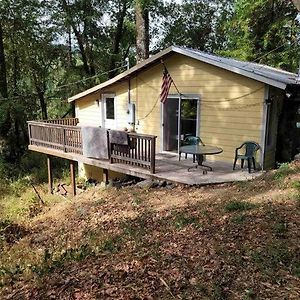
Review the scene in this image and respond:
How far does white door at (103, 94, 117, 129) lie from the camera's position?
1245cm

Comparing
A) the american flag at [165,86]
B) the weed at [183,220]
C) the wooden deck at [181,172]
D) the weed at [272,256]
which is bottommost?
the weed at [183,220]

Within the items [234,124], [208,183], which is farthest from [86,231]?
[234,124]

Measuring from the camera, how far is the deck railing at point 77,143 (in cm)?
843

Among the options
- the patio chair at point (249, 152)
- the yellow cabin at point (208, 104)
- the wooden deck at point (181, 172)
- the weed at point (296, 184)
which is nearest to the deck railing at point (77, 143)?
the wooden deck at point (181, 172)

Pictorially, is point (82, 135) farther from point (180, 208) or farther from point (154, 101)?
point (180, 208)

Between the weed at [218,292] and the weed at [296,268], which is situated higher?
the weed at [296,268]

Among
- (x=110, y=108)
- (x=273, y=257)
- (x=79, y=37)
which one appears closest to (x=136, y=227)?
(x=273, y=257)

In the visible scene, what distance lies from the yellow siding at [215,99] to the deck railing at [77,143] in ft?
7.16

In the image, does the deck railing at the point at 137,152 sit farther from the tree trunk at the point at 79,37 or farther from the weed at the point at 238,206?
the tree trunk at the point at 79,37

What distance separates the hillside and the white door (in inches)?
227

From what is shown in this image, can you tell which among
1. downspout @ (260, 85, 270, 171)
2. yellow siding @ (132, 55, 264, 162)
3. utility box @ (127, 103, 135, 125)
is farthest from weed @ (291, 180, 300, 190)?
utility box @ (127, 103, 135, 125)

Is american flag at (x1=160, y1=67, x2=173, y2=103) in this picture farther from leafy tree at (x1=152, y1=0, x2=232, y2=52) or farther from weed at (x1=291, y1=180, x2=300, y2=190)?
leafy tree at (x1=152, y1=0, x2=232, y2=52)

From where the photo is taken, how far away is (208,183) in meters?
7.61

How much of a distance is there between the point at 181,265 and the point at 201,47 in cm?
2250
